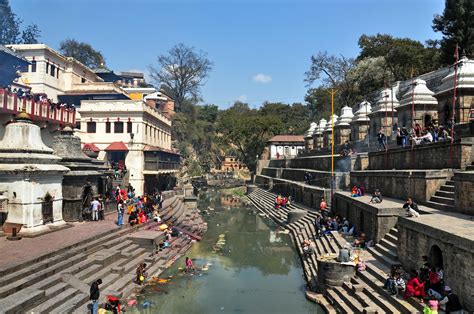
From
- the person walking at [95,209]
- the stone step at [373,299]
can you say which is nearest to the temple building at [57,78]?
the person walking at [95,209]

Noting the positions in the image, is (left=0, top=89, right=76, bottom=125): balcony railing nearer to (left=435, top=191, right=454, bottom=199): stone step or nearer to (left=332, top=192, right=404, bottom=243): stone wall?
(left=332, top=192, right=404, bottom=243): stone wall

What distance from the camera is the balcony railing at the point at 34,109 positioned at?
66.4 ft

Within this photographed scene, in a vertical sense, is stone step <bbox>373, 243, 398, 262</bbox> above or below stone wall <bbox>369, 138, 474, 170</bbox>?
below

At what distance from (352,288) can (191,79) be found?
58.4 metres

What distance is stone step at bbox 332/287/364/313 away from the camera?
10.4 metres

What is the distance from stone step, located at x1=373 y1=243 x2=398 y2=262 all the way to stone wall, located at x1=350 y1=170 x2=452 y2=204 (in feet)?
8.91

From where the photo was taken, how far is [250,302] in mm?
13367

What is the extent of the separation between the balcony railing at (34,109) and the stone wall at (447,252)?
16.3 metres

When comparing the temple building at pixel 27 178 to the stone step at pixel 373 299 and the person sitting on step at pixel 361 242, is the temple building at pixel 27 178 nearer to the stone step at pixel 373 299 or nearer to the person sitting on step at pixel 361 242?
the stone step at pixel 373 299

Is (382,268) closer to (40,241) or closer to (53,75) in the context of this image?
(40,241)

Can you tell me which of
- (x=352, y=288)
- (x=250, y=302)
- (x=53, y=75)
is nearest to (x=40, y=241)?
(x=250, y=302)

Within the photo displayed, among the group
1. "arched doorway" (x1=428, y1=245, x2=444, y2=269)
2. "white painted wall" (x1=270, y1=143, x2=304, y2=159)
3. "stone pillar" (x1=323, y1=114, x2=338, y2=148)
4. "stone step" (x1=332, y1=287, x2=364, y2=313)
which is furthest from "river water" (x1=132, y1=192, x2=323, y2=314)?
"white painted wall" (x1=270, y1=143, x2=304, y2=159)

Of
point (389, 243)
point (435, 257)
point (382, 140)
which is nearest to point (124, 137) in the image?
point (382, 140)

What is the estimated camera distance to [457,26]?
34.3 m
